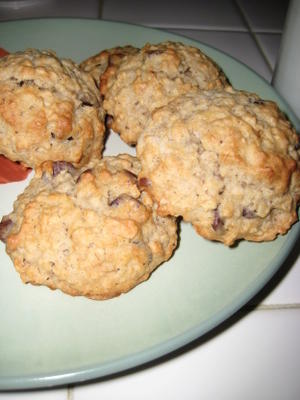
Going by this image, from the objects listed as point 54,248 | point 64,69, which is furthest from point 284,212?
point 64,69

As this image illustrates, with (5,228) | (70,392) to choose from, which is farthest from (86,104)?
(70,392)

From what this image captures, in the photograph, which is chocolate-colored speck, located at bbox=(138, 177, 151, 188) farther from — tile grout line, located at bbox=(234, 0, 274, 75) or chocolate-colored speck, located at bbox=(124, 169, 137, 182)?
tile grout line, located at bbox=(234, 0, 274, 75)

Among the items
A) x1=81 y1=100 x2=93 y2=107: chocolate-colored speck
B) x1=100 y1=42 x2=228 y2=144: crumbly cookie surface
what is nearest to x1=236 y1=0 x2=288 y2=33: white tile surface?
x1=100 y1=42 x2=228 y2=144: crumbly cookie surface

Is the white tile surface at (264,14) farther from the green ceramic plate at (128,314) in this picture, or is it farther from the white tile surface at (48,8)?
the green ceramic plate at (128,314)

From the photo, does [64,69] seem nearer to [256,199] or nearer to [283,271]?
[256,199]

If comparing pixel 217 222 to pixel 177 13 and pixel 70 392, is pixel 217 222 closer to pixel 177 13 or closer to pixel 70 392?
pixel 70 392
